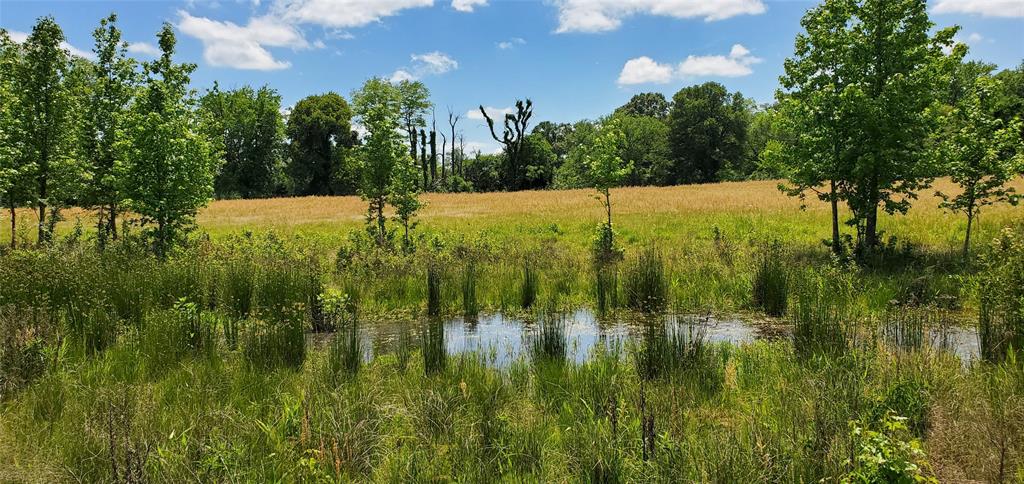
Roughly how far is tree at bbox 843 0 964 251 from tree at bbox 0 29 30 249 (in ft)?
55.9

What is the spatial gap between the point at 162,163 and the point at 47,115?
5.86 metres

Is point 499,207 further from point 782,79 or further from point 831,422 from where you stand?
point 831,422

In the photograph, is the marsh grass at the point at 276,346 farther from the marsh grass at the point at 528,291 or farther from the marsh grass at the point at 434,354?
the marsh grass at the point at 528,291

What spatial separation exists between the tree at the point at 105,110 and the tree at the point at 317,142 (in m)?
43.8

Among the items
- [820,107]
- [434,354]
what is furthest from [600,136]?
[434,354]

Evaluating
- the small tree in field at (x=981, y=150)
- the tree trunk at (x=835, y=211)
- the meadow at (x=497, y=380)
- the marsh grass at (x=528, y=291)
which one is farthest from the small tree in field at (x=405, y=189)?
the small tree in field at (x=981, y=150)

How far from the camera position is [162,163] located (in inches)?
414

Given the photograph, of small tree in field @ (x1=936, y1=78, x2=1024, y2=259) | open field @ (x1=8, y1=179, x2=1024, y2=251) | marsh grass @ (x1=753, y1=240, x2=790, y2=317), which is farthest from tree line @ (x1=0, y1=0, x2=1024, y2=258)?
marsh grass @ (x1=753, y1=240, x2=790, y2=317)

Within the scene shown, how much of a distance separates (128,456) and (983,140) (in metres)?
13.0

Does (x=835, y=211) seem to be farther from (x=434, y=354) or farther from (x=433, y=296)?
(x=434, y=354)

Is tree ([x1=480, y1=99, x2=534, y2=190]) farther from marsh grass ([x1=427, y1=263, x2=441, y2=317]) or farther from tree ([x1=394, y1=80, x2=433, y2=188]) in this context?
marsh grass ([x1=427, y1=263, x2=441, y2=317])

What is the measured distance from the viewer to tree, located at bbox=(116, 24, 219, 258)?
10.4 meters

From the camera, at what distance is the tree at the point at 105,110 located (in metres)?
13.1

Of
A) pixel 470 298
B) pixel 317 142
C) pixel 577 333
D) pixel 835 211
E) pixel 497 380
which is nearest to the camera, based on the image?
pixel 497 380
